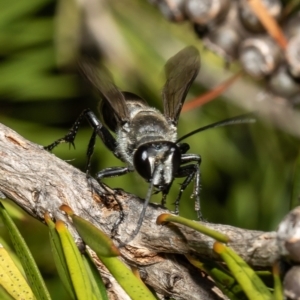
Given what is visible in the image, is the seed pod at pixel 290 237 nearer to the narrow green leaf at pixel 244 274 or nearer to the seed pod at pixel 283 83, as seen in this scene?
the narrow green leaf at pixel 244 274

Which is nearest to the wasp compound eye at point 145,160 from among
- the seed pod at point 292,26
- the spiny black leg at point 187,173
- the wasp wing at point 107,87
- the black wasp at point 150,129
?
the black wasp at point 150,129

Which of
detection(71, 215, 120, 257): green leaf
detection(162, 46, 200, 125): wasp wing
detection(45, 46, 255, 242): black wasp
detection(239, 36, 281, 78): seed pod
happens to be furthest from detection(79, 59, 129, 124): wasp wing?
detection(71, 215, 120, 257): green leaf

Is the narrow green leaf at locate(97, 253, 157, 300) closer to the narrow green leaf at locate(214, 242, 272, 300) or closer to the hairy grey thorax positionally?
the narrow green leaf at locate(214, 242, 272, 300)

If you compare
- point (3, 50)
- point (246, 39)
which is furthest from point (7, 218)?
point (3, 50)

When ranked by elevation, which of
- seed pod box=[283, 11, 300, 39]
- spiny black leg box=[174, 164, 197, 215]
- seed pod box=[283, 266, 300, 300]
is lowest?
seed pod box=[283, 266, 300, 300]

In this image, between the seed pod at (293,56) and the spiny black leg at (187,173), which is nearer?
the seed pod at (293,56)

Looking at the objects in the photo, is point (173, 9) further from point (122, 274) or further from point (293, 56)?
point (122, 274)
